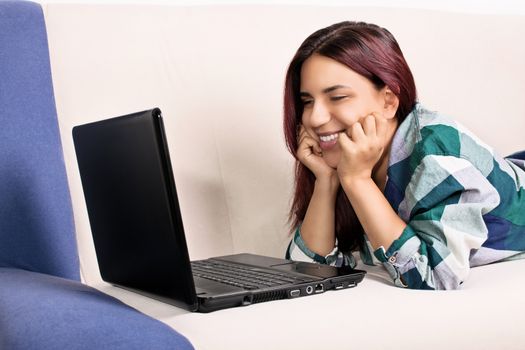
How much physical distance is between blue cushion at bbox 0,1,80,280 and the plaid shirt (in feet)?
2.12

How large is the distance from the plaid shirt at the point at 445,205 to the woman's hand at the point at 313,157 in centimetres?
16

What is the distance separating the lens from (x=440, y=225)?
4.44 feet

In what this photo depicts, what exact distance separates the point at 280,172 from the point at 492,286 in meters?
0.69

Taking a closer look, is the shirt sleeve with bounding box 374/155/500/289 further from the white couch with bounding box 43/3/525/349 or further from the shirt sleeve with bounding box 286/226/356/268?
the shirt sleeve with bounding box 286/226/356/268

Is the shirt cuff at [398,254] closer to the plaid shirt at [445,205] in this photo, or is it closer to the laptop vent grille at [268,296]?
the plaid shirt at [445,205]

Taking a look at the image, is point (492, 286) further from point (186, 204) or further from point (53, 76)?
point (53, 76)

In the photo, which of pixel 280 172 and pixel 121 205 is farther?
pixel 280 172

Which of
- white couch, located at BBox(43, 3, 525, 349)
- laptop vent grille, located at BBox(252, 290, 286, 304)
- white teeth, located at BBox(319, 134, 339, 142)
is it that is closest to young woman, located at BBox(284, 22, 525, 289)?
white teeth, located at BBox(319, 134, 339, 142)

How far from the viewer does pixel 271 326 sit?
3.66 ft

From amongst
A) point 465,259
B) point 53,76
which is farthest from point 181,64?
point 465,259

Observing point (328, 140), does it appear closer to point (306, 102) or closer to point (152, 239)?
point (306, 102)

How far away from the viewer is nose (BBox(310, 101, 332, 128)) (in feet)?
5.00

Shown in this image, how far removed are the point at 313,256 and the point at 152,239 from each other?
0.52 meters

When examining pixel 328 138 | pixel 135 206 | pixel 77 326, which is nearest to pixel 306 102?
pixel 328 138
